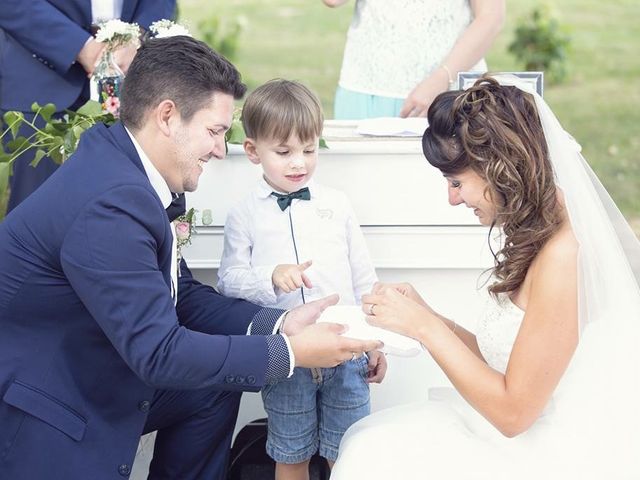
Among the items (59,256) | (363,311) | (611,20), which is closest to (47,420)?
(59,256)

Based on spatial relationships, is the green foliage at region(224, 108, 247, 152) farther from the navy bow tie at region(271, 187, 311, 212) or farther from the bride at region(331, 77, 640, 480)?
the bride at region(331, 77, 640, 480)

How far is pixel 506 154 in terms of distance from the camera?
107 inches

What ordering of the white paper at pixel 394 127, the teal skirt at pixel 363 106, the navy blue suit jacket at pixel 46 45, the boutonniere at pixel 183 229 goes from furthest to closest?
the teal skirt at pixel 363 106 → the navy blue suit jacket at pixel 46 45 → the white paper at pixel 394 127 → the boutonniere at pixel 183 229

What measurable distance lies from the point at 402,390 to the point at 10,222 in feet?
4.87

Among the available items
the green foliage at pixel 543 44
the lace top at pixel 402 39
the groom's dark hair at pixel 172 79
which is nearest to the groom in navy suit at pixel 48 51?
the lace top at pixel 402 39

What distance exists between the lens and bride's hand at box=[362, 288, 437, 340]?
2.86 metres

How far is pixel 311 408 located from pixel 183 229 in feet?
2.16

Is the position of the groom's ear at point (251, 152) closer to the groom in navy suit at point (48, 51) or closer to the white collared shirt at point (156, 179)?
the white collared shirt at point (156, 179)

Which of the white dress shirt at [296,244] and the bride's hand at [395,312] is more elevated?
the bride's hand at [395,312]

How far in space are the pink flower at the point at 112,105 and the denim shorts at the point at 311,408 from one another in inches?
38.2

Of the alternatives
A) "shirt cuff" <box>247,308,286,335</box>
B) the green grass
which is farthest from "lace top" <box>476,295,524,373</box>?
the green grass

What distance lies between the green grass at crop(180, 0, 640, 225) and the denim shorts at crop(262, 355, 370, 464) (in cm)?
563

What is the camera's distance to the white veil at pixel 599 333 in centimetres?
274

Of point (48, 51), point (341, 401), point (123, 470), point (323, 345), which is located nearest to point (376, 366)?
point (341, 401)
